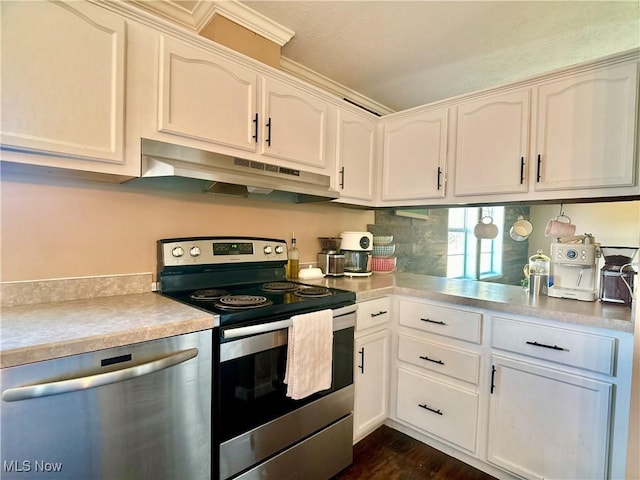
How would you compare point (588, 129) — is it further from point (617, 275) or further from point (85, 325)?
point (85, 325)

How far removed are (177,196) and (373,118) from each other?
154 centimetres

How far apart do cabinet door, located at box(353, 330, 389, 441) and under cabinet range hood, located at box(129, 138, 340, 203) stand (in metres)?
Result: 0.92

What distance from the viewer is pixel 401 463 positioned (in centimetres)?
177

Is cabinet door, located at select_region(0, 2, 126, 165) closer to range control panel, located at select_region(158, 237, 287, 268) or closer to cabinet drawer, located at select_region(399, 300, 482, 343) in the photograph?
range control panel, located at select_region(158, 237, 287, 268)

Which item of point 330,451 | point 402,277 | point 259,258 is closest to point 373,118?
point 402,277

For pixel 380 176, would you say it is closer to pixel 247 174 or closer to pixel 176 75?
pixel 247 174

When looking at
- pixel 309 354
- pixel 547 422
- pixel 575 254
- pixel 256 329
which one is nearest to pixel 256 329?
pixel 256 329

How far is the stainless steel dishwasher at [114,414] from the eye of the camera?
82 centimetres

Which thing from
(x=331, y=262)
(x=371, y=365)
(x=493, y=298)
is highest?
(x=331, y=262)

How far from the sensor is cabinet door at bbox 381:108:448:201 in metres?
2.18

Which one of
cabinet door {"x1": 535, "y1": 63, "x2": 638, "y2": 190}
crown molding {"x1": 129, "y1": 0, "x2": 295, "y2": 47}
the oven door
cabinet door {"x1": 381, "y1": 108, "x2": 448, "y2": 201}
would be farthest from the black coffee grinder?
crown molding {"x1": 129, "y1": 0, "x2": 295, "y2": 47}

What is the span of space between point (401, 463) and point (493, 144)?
1929mm

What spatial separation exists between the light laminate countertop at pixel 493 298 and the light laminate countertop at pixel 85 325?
3.18 ft

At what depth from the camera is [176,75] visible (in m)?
1.41
